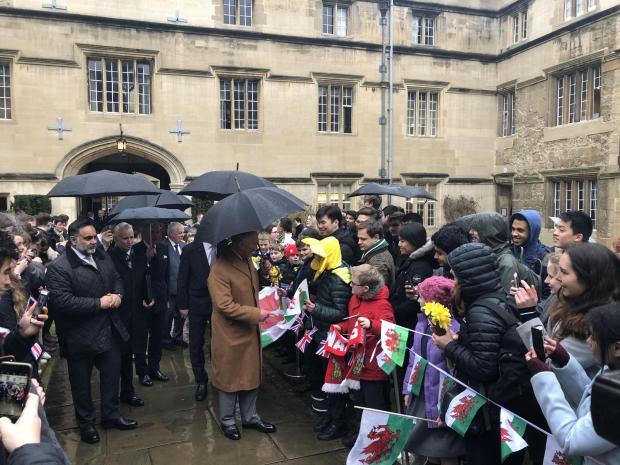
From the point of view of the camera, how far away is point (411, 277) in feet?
13.4

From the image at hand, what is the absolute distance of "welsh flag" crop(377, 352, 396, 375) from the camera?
3.38 meters

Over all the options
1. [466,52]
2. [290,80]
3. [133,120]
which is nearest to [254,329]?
[133,120]

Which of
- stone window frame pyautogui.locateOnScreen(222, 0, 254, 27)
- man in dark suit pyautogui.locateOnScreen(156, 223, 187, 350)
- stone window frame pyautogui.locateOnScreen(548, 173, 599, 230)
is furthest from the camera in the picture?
stone window frame pyautogui.locateOnScreen(222, 0, 254, 27)

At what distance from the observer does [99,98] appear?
49.8 ft

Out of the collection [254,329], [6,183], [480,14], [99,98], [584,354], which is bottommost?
[254,329]

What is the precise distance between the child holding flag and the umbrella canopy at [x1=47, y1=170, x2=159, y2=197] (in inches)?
136

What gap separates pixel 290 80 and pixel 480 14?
8645 millimetres

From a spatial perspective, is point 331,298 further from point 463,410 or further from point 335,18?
point 335,18

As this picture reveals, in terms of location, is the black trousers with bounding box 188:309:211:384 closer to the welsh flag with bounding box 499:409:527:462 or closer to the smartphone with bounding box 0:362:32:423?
the welsh flag with bounding box 499:409:527:462

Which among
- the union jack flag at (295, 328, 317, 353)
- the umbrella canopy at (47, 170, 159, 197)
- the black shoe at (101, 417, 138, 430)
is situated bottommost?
the black shoe at (101, 417, 138, 430)

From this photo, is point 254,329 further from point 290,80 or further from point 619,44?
point 619,44

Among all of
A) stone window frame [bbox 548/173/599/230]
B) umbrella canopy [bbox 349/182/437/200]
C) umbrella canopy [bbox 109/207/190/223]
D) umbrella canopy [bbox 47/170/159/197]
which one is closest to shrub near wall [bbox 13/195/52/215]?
umbrella canopy [bbox 109/207/190/223]

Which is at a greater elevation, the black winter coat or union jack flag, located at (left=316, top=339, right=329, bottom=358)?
the black winter coat

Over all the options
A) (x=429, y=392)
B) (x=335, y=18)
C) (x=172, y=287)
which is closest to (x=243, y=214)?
(x=429, y=392)
